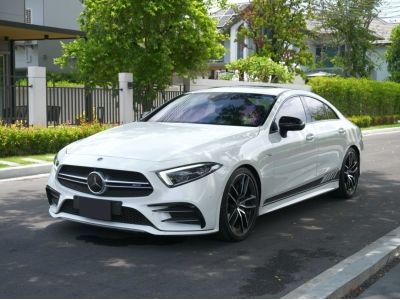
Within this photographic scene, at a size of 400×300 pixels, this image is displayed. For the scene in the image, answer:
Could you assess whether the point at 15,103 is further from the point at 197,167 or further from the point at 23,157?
the point at 197,167

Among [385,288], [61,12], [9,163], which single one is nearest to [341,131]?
[385,288]

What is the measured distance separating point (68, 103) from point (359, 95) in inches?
639

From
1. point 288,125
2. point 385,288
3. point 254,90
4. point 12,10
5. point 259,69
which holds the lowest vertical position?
point 385,288

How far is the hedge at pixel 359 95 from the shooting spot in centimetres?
2641

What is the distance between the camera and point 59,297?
169 inches

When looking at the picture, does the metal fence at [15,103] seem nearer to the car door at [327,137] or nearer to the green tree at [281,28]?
the car door at [327,137]

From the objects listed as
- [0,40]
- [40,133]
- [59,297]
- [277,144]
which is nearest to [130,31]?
[40,133]

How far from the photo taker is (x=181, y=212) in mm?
5363

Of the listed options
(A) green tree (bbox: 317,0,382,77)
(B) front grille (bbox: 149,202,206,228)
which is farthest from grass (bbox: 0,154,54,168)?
(A) green tree (bbox: 317,0,382,77)

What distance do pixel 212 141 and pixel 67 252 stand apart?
168cm

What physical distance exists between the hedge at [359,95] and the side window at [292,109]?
18.9 m

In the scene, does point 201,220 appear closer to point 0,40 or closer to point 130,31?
→ point 130,31

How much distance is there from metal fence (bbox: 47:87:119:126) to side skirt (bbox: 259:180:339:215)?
9.05 metres

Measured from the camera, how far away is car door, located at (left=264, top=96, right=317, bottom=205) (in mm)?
6324
